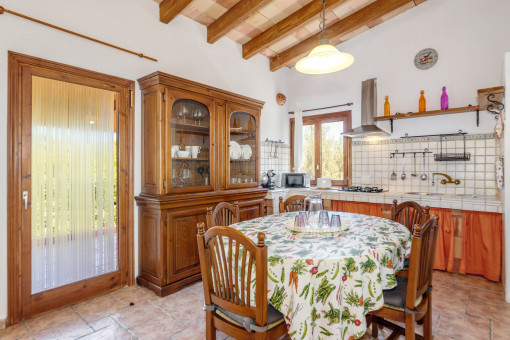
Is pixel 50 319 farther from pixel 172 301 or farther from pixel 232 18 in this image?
pixel 232 18

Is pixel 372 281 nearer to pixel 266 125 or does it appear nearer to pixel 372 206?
pixel 372 206

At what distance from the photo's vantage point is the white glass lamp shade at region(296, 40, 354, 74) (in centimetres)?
187

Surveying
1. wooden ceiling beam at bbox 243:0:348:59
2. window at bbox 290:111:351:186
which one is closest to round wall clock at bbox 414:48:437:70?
window at bbox 290:111:351:186

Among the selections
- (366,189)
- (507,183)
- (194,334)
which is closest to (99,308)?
(194,334)

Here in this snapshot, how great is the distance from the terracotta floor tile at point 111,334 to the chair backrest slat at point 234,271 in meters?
0.90

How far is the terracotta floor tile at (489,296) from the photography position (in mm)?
2270

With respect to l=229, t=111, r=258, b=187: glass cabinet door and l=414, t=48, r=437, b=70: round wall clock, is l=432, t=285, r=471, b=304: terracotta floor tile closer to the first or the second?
l=229, t=111, r=258, b=187: glass cabinet door

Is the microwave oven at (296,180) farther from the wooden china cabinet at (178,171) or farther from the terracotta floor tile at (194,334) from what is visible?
the terracotta floor tile at (194,334)

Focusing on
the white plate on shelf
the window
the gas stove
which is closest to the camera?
the white plate on shelf

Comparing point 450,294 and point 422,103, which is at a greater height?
point 422,103

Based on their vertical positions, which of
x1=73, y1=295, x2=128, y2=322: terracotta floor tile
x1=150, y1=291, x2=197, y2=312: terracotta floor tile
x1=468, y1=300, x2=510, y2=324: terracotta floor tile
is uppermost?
x1=468, y1=300, x2=510, y2=324: terracotta floor tile

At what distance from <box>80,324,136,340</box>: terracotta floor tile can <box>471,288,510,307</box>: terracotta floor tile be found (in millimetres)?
2789

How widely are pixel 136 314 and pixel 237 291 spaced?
1.32 metres

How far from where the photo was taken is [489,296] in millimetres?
2375
